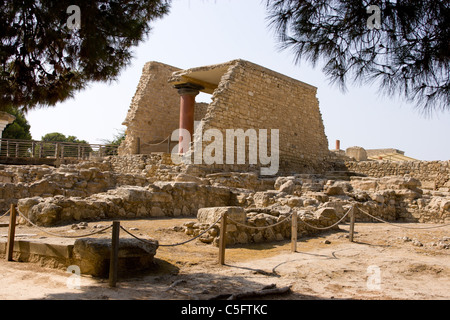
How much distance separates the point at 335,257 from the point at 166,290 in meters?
3.18

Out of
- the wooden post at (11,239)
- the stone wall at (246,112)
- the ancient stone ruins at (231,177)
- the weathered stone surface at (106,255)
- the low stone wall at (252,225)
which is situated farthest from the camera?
the stone wall at (246,112)

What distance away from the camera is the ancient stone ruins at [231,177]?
28.2ft

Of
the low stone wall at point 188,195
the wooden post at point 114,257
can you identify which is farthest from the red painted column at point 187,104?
the wooden post at point 114,257

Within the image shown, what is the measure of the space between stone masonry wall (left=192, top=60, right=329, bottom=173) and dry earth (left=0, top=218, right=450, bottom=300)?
715 centimetres

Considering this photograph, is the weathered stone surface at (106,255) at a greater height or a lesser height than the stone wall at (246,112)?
lesser

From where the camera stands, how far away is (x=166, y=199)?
33.2 feet

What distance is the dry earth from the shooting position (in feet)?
14.0

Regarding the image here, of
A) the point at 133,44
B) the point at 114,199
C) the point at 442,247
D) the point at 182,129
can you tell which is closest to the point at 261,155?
the point at 182,129

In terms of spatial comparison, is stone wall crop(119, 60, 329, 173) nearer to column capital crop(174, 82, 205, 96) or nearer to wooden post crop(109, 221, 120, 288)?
column capital crop(174, 82, 205, 96)

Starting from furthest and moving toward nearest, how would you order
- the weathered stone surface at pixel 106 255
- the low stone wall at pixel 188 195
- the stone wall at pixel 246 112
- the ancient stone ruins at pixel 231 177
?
the stone wall at pixel 246 112
the low stone wall at pixel 188 195
the ancient stone ruins at pixel 231 177
the weathered stone surface at pixel 106 255

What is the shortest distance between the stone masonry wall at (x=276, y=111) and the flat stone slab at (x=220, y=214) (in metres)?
6.00

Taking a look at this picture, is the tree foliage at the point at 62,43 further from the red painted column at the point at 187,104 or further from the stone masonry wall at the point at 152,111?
the stone masonry wall at the point at 152,111

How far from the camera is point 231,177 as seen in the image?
12.6m
